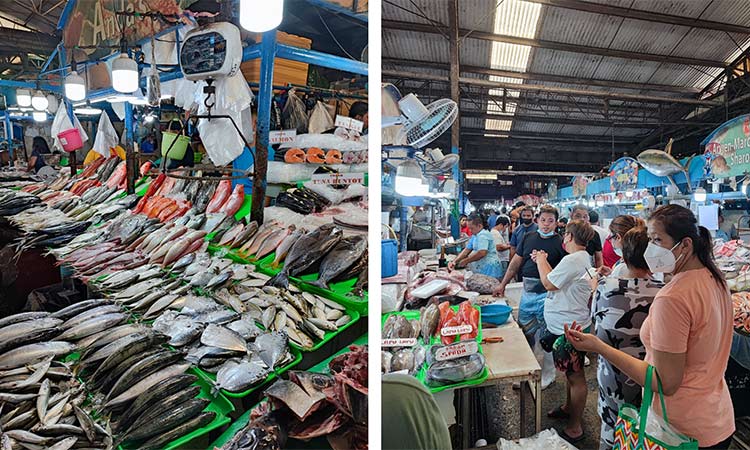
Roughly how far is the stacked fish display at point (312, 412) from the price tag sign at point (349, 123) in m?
0.73

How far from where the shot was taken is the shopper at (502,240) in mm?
2247

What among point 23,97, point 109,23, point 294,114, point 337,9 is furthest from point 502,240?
point 23,97

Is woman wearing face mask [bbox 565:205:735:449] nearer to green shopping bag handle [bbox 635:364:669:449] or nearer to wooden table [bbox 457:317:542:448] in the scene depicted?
green shopping bag handle [bbox 635:364:669:449]

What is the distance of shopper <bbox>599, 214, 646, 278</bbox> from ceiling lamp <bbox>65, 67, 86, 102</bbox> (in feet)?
6.09

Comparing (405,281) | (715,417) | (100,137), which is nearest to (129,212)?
(100,137)

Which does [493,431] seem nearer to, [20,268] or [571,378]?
[571,378]

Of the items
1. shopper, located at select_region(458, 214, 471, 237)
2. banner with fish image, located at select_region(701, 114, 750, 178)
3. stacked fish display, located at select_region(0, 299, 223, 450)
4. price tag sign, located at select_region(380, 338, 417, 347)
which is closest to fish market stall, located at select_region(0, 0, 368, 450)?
stacked fish display, located at select_region(0, 299, 223, 450)

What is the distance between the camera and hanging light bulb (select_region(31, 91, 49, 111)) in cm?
133

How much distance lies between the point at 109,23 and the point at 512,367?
1.99 metres

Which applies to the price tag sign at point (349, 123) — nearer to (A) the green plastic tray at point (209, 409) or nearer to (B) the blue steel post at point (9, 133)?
(A) the green plastic tray at point (209, 409)

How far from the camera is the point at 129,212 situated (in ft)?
5.19

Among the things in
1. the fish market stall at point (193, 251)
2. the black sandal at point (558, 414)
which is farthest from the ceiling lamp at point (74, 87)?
the black sandal at point (558, 414)

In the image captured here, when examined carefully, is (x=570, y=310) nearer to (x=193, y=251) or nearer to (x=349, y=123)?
(x=349, y=123)

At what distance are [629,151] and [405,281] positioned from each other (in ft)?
3.75
